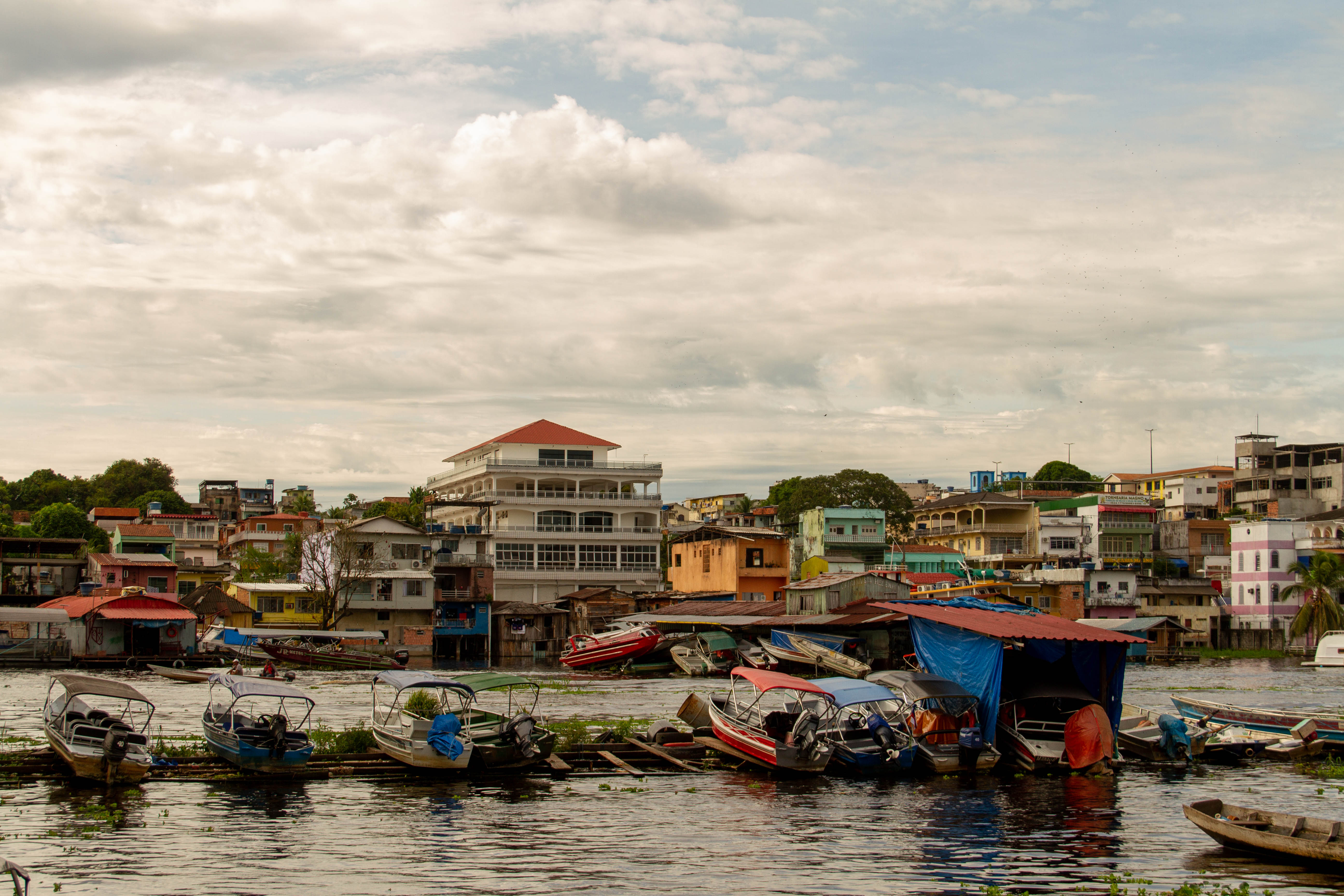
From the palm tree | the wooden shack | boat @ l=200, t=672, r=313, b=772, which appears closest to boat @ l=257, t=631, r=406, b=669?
the wooden shack

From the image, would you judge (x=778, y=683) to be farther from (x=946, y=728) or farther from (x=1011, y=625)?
(x=1011, y=625)

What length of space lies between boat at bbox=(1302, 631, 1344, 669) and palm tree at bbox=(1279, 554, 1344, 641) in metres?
9.25

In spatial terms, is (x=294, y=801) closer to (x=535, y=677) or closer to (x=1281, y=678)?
(x=535, y=677)

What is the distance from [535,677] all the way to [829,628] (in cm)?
1580

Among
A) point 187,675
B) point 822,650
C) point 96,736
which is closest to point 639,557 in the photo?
point 822,650

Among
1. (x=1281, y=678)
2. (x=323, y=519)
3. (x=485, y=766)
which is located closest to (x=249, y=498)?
(x=323, y=519)

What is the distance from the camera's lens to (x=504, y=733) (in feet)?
86.3

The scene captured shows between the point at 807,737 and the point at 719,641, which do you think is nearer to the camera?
the point at 807,737

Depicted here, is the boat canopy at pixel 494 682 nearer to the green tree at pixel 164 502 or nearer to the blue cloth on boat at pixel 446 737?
the blue cloth on boat at pixel 446 737

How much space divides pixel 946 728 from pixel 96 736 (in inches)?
698

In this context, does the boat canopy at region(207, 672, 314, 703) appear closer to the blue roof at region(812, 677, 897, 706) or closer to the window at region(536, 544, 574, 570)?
the blue roof at region(812, 677, 897, 706)

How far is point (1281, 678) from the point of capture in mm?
62375

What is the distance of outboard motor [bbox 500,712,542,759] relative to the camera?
2614 centimetres

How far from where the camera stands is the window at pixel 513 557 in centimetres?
9094
